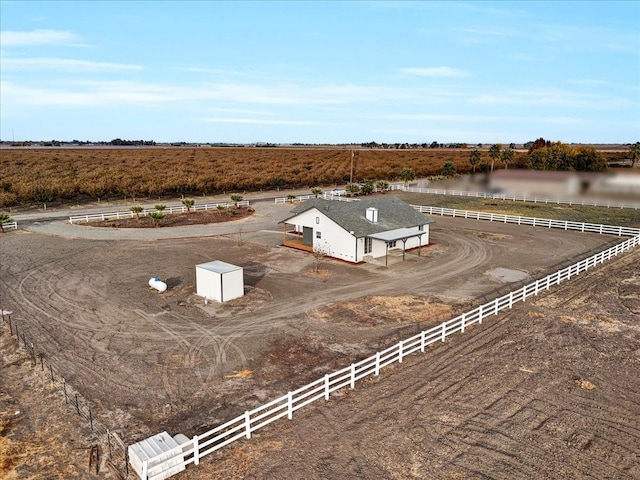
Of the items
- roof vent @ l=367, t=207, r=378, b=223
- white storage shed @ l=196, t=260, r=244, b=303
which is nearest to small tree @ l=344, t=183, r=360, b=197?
roof vent @ l=367, t=207, r=378, b=223

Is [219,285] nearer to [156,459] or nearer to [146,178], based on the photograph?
[156,459]

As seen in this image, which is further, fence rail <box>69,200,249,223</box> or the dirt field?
fence rail <box>69,200,249,223</box>

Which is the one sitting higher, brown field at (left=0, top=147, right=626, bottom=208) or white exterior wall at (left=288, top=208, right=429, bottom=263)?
brown field at (left=0, top=147, right=626, bottom=208)

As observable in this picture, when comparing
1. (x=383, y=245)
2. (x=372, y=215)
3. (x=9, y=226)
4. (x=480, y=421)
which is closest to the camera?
(x=480, y=421)

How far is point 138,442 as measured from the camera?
470 inches

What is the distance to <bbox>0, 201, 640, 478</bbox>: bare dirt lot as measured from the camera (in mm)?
11938

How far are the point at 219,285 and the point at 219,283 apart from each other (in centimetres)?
10

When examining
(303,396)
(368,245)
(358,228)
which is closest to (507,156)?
(368,245)

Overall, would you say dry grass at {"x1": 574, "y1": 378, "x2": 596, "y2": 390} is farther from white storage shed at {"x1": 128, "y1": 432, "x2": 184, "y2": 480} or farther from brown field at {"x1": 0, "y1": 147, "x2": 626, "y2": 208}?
brown field at {"x1": 0, "y1": 147, "x2": 626, "y2": 208}

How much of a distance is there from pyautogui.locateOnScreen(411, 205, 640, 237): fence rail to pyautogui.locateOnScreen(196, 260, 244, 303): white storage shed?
3244 centimetres

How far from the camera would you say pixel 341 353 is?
1747 cm

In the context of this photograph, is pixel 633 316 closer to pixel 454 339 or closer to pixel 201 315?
pixel 454 339

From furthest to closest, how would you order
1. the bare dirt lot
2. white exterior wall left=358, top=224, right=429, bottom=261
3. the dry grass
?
white exterior wall left=358, top=224, right=429, bottom=261
the dry grass
the bare dirt lot

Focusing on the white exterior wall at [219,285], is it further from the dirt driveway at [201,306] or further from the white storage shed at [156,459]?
the white storage shed at [156,459]
